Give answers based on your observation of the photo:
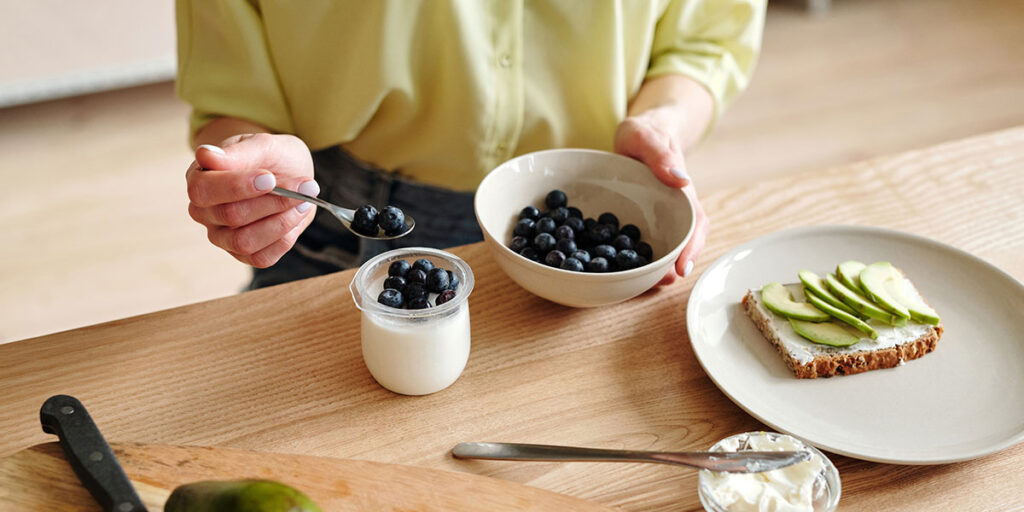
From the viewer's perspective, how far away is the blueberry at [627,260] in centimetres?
105

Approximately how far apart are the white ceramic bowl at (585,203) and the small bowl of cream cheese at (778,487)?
256mm

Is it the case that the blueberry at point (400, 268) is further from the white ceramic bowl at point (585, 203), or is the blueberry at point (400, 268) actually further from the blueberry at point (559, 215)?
the blueberry at point (559, 215)

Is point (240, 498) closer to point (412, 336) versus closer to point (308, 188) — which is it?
point (412, 336)

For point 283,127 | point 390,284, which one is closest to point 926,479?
point 390,284

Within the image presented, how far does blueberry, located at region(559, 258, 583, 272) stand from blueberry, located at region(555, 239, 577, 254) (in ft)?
0.07

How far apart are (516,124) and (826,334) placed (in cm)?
60

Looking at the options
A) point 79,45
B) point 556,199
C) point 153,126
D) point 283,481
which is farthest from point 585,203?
point 79,45

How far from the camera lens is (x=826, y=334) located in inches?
39.7

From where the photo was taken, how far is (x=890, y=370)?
100 cm

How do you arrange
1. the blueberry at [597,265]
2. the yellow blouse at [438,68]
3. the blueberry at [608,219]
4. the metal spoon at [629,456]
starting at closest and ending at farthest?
the metal spoon at [629,456] → the blueberry at [597,265] → the blueberry at [608,219] → the yellow blouse at [438,68]

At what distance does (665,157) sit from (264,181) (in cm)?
53

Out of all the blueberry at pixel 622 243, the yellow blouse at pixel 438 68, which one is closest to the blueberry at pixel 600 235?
the blueberry at pixel 622 243

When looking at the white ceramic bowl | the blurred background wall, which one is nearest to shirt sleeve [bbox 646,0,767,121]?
the white ceramic bowl

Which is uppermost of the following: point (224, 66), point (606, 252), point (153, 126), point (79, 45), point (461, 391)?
point (224, 66)
